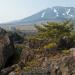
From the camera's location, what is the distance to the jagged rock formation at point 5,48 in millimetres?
21603

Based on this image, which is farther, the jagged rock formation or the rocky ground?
the jagged rock formation

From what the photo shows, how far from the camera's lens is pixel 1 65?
68.7 feet

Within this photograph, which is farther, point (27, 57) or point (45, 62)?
point (27, 57)

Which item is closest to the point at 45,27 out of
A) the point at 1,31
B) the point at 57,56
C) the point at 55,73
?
the point at 1,31

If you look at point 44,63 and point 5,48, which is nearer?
point 44,63

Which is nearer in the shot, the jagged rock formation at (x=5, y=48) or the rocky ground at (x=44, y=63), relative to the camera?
the rocky ground at (x=44, y=63)

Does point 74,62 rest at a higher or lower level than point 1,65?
higher

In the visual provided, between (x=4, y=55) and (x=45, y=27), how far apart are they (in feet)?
10.3

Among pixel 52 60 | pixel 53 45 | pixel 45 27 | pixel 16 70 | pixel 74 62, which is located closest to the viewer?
pixel 74 62

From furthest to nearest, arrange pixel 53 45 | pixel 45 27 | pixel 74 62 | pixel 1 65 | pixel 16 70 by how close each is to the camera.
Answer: pixel 45 27 < pixel 1 65 < pixel 53 45 < pixel 16 70 < pixel 74 62

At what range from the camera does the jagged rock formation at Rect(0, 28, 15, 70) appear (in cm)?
2160

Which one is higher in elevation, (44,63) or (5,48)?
(44,63)

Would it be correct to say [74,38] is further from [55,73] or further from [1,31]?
[1,31]

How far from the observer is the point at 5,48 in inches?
866
